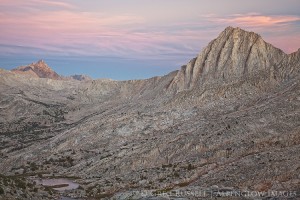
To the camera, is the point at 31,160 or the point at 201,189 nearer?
the point at 201,189

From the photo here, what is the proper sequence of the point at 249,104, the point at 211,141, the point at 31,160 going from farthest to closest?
the point at 31,160, the point at 249,104, the point at 211,141

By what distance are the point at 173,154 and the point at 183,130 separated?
991 inches

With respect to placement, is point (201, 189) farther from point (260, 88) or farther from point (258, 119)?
point (260, 88)

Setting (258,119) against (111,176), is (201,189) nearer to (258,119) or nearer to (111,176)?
(111,176)

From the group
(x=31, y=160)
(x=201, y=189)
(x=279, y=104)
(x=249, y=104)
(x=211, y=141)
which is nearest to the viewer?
(x=201, y=189)

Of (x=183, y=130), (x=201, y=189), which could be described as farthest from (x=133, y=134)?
(x=201, y=189)

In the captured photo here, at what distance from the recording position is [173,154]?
14650cm

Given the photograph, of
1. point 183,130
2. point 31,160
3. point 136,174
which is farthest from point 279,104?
point 31,160

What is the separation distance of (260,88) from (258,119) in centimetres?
4831

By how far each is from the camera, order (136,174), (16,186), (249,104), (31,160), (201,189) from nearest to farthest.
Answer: (16,186) → (201,189) → (136,174) → (249,104) → (31,160)

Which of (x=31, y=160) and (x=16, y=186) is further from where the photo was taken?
(x=31, y=160)

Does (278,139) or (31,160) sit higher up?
(278,139)

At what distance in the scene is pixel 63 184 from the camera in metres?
134

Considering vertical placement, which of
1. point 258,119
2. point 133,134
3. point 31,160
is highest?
point 258,119
